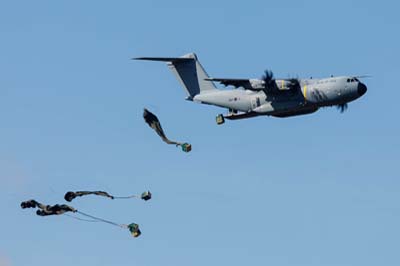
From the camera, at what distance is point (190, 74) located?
12912cm

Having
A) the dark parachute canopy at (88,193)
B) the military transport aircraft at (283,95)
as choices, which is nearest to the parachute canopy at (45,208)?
the dark parachute canopy at (88,193)

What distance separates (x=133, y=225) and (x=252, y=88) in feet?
125

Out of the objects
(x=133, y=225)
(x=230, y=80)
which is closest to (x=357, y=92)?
(x=230, y=80)

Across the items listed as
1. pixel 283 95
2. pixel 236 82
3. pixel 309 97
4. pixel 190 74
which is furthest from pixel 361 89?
pixel 190 74

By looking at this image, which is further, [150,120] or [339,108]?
[339,108]

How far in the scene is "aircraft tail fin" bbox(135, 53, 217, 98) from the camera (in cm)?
12800

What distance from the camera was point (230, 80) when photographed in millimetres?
116812

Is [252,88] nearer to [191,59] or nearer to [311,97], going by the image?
[311,97]

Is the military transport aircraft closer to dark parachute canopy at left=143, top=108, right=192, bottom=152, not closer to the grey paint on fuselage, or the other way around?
the grey paint on fuselage

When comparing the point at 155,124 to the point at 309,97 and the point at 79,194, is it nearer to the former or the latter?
the point at 79,194

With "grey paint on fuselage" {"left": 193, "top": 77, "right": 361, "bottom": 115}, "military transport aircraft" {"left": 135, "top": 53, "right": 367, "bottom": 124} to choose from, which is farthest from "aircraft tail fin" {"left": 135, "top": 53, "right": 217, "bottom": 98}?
"grey paint on fuselage" {"left": 193, "top": 77, "right": 361, "bottom": 115}

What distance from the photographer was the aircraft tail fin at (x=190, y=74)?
128 metres

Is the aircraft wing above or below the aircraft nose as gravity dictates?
above

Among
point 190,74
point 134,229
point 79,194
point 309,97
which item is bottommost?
point 134,229
